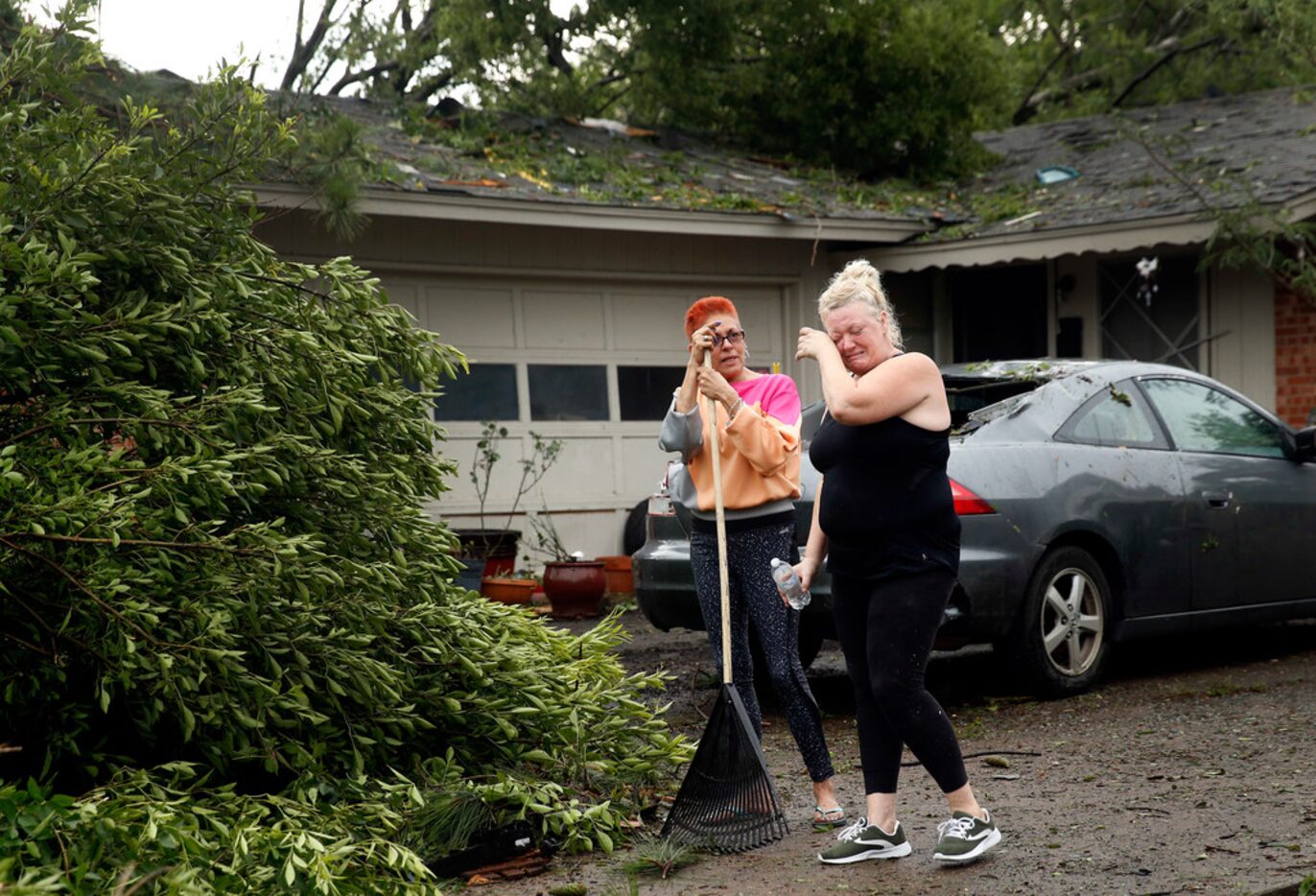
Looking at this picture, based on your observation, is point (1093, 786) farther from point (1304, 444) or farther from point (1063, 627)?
point (1304, 444)

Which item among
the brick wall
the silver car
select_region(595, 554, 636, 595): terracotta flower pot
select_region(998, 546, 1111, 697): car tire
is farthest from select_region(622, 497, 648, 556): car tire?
select_region(998, 546, 1111, 697): car tire

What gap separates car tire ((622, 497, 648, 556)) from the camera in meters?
12.6

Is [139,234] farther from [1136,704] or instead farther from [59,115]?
[1136,704]

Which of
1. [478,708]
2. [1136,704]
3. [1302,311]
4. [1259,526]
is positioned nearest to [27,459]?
[478,708]

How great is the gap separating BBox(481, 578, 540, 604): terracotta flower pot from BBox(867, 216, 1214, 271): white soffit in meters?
4.68

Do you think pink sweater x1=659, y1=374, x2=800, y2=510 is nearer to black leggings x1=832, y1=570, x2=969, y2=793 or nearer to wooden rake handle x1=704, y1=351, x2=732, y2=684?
wooden rake handle x1=704, y1=351, x2=732, y2=684

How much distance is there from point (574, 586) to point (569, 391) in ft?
6.95

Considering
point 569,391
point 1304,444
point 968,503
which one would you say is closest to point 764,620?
point 968,503

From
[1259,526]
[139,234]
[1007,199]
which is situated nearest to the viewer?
[139,234]

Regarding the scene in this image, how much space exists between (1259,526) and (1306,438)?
2.04 ft

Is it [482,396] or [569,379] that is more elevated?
[569,379]

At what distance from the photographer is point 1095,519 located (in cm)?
741

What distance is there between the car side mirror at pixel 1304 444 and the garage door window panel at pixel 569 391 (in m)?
A: 5.89

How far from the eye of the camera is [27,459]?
4367 millimetres
